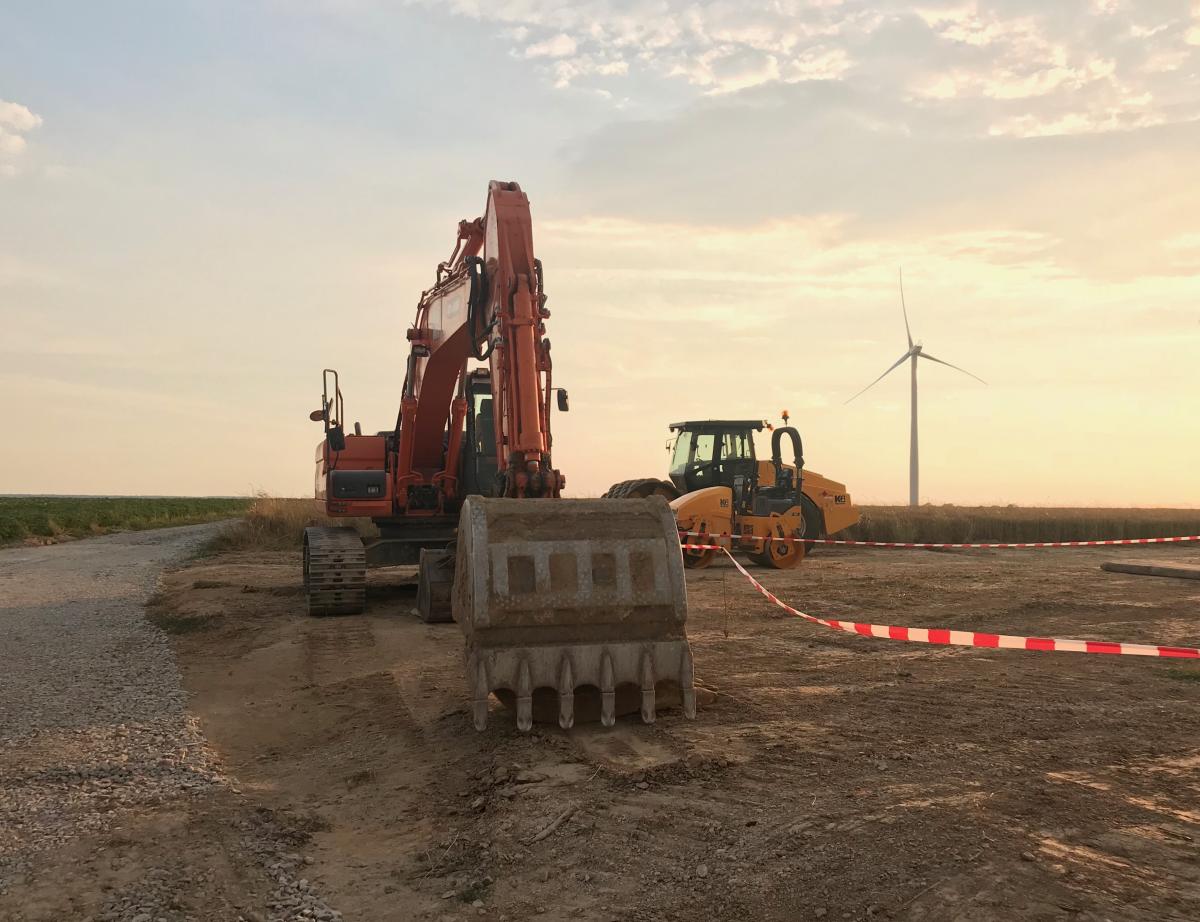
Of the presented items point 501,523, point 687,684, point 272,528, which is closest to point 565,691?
point 687,684

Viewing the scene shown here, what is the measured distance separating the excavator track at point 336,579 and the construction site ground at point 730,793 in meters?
2.02

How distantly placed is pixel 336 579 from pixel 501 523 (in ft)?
19.7

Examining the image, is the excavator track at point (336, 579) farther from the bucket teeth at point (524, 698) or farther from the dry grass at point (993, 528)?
the dry grass at point (993, 528)

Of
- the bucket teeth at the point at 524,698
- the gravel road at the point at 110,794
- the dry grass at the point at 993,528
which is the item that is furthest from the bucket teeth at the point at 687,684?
the dry grass at the point at 993,528

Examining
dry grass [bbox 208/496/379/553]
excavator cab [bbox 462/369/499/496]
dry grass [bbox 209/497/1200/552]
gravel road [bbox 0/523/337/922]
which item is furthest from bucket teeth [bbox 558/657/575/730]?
dry grass [bbox 209/497/1200/552]

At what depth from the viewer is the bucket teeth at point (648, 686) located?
6.35m

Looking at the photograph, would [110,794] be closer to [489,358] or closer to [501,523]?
[501,523]

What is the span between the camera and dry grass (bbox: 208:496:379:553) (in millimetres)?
24562

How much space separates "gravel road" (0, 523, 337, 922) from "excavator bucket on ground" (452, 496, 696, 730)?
1702 millimetres

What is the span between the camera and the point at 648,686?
6.35m

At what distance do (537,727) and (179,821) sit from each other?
2.20 meters

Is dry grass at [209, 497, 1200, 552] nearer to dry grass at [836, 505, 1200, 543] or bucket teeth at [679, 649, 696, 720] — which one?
→ dry grass at [836, 505, 1200, 543]

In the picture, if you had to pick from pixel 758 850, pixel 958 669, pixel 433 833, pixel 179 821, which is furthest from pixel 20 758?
pixel 958 669

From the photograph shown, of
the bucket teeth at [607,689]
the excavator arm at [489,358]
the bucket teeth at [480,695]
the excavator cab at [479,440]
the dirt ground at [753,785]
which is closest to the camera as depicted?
the dirt ground at [753,785]
